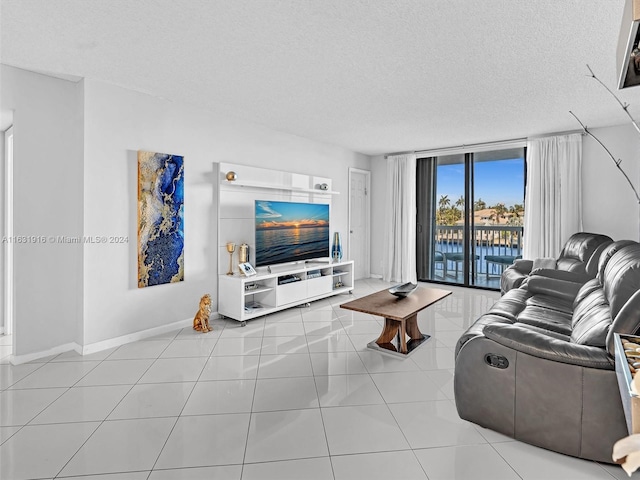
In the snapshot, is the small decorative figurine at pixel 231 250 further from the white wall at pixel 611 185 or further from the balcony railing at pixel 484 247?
the white wall at pixel 611 185

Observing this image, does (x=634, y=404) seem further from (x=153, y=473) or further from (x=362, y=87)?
(x=362, y=87)

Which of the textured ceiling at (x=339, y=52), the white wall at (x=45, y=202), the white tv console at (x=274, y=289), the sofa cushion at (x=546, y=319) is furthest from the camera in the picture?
the white tv console at (x=274, y=289)

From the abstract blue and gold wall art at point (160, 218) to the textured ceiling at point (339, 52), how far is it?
71 cm

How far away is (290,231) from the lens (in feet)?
15.8

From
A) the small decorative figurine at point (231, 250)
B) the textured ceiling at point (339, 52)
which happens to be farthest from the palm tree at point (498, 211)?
the small decorative figurine at point (231, 250)

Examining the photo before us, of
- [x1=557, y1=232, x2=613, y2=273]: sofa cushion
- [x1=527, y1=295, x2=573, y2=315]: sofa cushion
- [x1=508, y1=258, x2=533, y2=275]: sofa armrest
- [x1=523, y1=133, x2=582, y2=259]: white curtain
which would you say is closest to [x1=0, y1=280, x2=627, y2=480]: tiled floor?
[x1=527, y1=295, x2=573, y2=315]: sofa cushion

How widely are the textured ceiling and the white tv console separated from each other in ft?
6.40

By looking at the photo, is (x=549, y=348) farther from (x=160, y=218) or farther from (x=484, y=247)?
(x=484, y=247)

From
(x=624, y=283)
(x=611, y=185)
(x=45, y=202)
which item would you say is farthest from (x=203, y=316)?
(x=611, y=185)

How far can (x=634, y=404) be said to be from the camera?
59 cm

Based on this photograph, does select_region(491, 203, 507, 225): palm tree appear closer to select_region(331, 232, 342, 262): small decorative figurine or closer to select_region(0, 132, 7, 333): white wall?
select_region(331, 232, 342, 262): small decorative figurine

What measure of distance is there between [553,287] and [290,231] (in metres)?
3.01

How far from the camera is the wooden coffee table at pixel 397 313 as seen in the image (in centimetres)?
301

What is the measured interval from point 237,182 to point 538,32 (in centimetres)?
314
